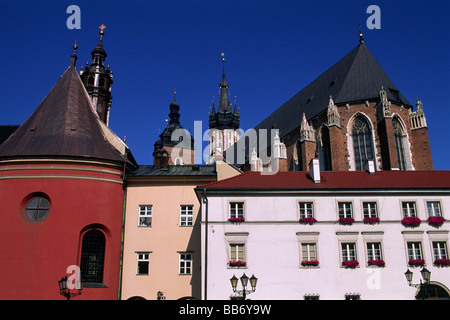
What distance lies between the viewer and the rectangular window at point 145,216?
24.3 meters

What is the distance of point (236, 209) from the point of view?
22.0m

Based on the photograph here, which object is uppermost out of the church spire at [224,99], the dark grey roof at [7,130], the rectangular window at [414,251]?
the church spire at [224,99]

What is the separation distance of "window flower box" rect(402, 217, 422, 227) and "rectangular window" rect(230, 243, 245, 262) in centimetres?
859

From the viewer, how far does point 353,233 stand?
21469 mm

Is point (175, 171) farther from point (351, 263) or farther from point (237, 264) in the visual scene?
point (351, 263)

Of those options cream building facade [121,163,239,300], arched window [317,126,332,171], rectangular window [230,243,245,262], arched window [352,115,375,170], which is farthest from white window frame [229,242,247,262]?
arched window [317,126,332,171]

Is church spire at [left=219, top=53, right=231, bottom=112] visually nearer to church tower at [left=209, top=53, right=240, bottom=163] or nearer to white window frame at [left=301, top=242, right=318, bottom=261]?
church tower at [left=209, top=53, right=240, bottom=163]

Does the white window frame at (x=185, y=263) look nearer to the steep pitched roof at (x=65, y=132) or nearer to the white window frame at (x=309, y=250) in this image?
the white window frame at (x=309, y=250)

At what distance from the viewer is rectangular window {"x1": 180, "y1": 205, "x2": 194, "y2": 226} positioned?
79.6 ft

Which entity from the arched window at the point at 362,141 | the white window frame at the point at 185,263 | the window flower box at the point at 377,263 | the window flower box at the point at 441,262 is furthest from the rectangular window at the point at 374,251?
the arched window at the point at 362,141

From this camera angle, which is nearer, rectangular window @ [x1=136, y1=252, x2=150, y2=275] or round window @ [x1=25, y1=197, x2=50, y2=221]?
round window @ [x1=25, y1=197, x2=50, y2=221]

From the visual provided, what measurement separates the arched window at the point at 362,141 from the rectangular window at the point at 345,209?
17.7 metres

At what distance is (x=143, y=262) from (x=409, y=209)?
1495 cm

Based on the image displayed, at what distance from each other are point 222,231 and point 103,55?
107 ft
